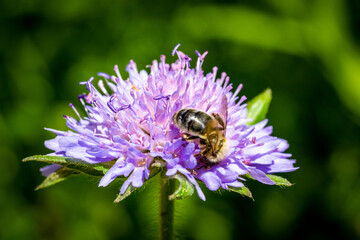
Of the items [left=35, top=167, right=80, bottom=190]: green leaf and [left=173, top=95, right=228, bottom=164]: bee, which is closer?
[left=173, top=95, right=228, bottom=164]: bee

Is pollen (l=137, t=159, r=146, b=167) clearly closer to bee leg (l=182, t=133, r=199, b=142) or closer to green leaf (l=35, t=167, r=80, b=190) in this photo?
bee leg (l=182, t=133, r=199, b=142)

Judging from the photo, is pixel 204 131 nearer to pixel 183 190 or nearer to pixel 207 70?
pixel 183 190

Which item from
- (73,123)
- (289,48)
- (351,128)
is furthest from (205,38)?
(73,123)

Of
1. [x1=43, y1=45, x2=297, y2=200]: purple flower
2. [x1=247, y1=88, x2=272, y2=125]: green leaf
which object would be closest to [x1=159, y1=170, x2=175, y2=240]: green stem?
[x1=43, y1=45, x2=297, y2=200]: purple flower

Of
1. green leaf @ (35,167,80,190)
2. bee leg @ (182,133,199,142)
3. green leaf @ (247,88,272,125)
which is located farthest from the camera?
green leaf @ (247,88,272,125)

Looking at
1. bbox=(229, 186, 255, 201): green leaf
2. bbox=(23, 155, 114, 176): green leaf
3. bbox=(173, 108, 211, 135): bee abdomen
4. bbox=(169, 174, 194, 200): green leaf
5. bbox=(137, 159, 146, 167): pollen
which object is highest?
bbox=(173, 108, 211, 135): bee abdomen

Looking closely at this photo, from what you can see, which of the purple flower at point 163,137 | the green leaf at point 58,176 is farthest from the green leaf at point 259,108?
the green leaf at point 58,176

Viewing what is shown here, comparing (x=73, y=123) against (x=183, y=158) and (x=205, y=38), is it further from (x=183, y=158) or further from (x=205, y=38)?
(x=205, y=38)

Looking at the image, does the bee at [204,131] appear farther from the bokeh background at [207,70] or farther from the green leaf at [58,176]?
the bokeh background at [207,70]
